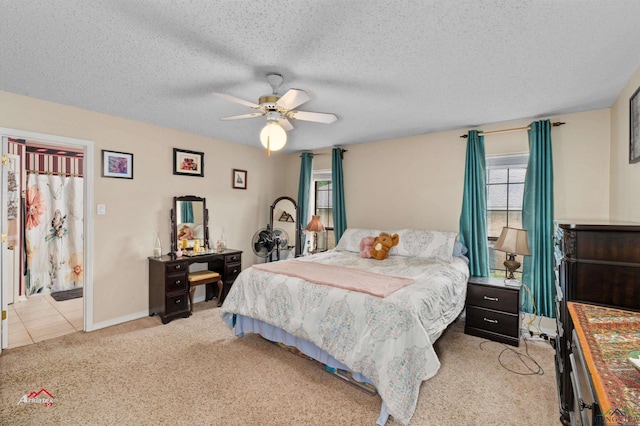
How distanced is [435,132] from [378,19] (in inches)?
101

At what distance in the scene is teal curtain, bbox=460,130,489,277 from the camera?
3.38 metres

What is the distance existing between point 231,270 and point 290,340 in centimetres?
182

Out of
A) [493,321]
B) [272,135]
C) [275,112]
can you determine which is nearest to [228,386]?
[272,135]

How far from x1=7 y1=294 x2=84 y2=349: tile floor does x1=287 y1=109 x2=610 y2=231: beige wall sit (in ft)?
11.9

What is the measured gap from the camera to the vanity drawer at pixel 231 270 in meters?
3.99

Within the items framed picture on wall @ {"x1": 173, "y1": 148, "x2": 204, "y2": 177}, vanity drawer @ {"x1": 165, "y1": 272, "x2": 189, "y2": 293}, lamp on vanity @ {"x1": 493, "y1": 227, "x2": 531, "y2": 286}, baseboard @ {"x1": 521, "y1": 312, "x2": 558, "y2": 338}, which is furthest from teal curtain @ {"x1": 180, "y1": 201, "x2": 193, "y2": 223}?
baseboard @ {"x1": 521, "y1": 312, "x2": 558, "y2": 338}

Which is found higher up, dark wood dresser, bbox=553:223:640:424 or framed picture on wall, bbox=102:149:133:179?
framed picture on wall, bbox=102:149:133:179

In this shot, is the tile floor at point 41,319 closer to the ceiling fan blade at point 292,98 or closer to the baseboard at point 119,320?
the baseboard at point 119,320

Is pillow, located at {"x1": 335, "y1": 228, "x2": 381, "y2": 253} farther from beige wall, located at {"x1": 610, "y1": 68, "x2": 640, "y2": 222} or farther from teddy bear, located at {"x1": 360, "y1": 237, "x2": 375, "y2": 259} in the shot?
beige wall, located at {"x1": 610, "y1": 68, "x2": 640, "y2": 222}

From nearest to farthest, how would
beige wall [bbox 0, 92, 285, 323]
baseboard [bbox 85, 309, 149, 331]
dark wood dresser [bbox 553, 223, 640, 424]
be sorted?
dark wood dresser [bbox 553, 223, 640, 424] < beige wall [bbox 0, 92, 285, 323] < baseboard [bbox 85, 309, 149, 331]

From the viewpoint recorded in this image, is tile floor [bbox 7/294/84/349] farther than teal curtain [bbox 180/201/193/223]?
No

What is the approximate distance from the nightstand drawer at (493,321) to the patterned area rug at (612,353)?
60.9 inches

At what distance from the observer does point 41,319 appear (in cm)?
341

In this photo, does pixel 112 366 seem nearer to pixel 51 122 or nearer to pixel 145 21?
pixel 51 122
